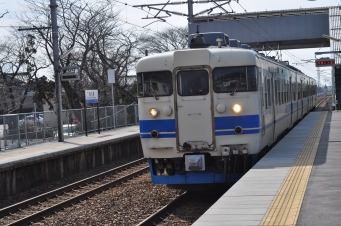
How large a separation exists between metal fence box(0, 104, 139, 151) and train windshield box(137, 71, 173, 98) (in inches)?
383

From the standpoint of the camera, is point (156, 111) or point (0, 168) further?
point (0, 168)

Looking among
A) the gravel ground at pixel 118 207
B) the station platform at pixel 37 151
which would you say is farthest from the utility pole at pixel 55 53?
the gravel ground at pixel 118 207

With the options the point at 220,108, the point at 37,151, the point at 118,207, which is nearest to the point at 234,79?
the point at 220,108

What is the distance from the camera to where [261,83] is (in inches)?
506

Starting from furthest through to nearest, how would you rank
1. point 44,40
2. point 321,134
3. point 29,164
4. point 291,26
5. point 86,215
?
point 291,26, point 44,40, point 321,134, point 29,164, point 86,215

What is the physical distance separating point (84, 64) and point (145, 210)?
2540cm

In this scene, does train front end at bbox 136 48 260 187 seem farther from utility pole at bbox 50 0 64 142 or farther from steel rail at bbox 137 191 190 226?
utility pole at bbox 50 0 64 142

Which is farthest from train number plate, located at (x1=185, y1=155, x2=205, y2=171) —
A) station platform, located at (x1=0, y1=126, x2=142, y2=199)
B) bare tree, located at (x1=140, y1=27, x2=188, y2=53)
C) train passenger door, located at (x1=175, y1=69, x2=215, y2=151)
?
bare tree, located at (x1=140, y1=27, x2=188, y2=53)

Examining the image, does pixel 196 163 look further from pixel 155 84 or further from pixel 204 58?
pixel 204 58

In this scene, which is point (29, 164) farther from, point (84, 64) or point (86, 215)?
point (84, 64)

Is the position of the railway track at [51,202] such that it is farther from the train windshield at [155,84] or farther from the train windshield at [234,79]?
the train windshield at [234,79]

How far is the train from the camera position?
11773 millimetres

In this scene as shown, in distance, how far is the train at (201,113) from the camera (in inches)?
464

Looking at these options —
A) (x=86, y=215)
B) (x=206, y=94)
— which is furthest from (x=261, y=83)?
(x=86, y=215)
